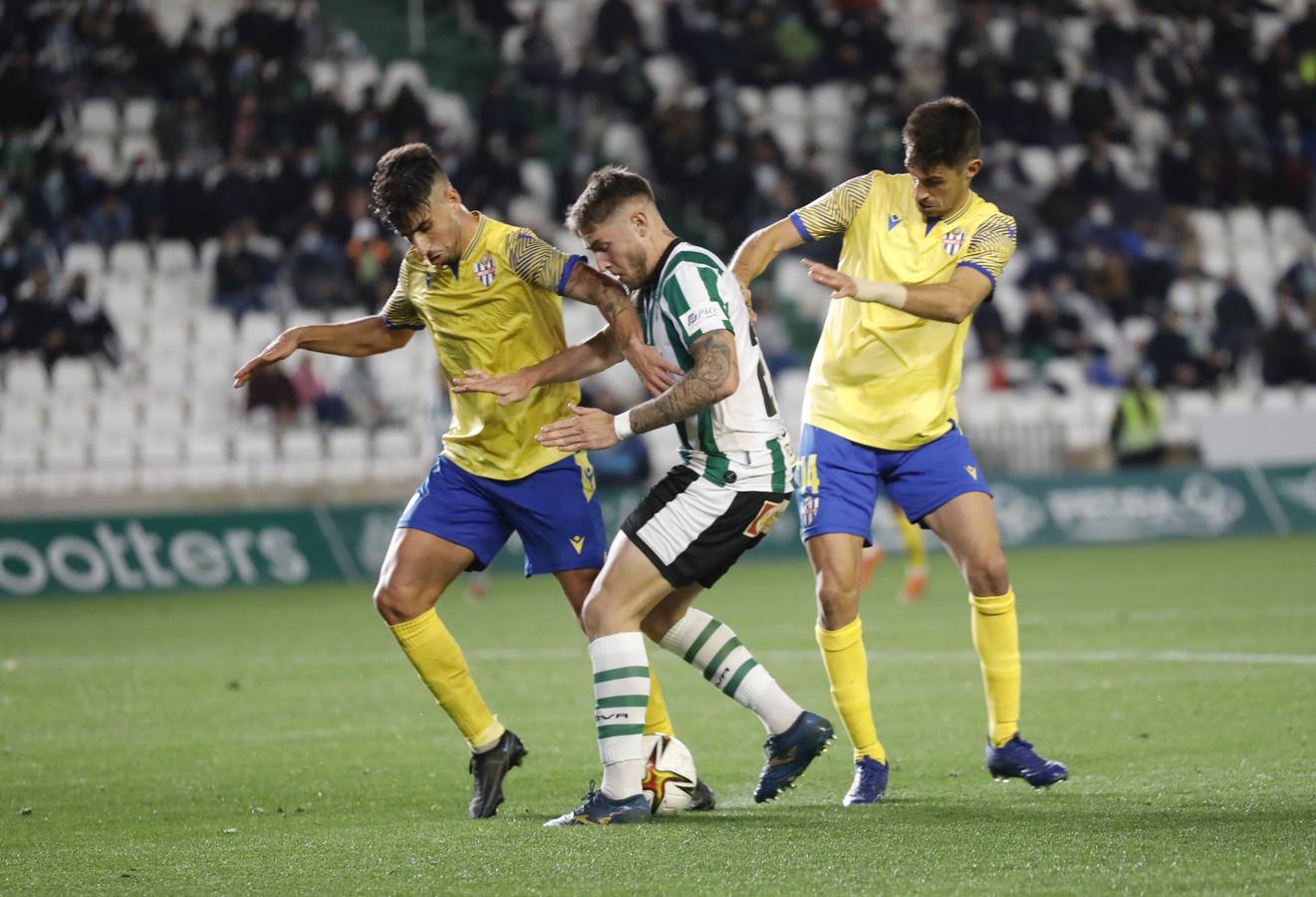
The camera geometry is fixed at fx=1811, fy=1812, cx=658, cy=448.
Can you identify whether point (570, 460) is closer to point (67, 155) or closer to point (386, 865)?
point (386, 865)

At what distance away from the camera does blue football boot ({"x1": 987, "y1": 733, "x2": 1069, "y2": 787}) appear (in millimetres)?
6230

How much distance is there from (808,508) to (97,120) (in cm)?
1735

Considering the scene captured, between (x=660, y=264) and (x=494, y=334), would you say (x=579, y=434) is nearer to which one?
Result: (x=660, y=264)

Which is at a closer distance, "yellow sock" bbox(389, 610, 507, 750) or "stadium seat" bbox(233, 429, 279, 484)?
"yellow sock" bbox(389, 610, 507, 750)

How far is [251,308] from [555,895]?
16221 mm

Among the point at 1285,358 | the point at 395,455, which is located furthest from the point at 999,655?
the point at 1285,358

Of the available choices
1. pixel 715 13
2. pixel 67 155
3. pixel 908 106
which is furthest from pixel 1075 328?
pixel 67 155

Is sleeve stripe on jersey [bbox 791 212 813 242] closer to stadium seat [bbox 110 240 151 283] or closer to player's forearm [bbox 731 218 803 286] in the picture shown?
player's forearm [bbox 731 218 803 286]

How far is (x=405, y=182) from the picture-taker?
20.1 ft

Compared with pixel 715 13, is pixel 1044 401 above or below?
below

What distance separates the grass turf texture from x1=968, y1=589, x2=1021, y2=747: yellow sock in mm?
266

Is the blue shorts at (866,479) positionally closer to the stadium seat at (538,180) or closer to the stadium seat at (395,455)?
the stadium seat at (395,455)

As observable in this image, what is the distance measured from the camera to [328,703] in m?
9.35

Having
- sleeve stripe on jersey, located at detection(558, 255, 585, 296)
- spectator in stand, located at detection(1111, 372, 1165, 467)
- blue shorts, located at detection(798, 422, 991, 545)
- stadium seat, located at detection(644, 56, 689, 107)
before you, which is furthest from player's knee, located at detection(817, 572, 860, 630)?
stadium seat, located at detection(644, 56, 689, 107)
